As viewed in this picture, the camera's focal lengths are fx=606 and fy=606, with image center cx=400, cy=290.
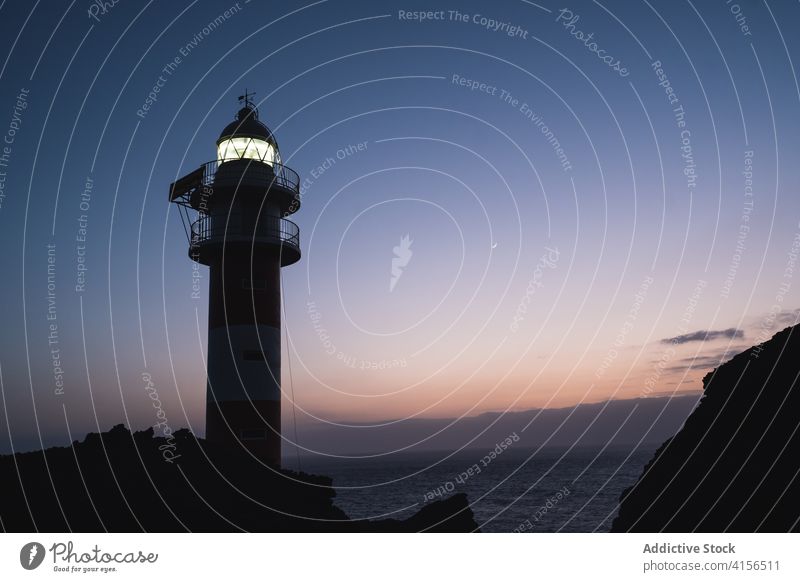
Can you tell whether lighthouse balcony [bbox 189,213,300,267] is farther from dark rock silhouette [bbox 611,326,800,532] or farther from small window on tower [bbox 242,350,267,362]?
dark rock silhouette [bbox 611,326,800,532]

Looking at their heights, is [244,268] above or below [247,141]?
below

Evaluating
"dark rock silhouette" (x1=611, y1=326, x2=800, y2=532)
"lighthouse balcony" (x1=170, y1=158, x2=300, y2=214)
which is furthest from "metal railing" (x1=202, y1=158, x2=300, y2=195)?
"dark rock silhouette" (x1=611, y1=326, x2=800, y2=532)

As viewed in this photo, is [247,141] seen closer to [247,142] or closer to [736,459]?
[247,142]

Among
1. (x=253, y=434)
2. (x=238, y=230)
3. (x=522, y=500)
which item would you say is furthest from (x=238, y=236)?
(x=522, y=500)

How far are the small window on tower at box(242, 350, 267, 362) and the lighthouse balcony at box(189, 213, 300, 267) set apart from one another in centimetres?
420

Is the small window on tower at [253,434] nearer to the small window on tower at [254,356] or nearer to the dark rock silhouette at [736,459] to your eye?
the small window on tower at [254,356]

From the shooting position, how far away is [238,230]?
81.9 ft

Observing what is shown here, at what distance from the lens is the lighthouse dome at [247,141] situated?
26.2 meters

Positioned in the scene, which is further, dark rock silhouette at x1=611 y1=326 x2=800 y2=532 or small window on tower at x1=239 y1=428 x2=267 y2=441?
small window on tower at x1=239 y1=428 x2=267 y2=441

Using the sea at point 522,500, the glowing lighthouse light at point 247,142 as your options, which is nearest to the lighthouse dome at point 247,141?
the glowing lighthouse light at point 247,142

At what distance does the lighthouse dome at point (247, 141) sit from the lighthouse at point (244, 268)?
0.14 ft

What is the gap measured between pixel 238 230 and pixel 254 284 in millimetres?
2330

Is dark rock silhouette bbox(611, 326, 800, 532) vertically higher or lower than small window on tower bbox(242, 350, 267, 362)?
lower

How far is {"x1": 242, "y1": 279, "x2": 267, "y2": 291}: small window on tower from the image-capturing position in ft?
81.3
